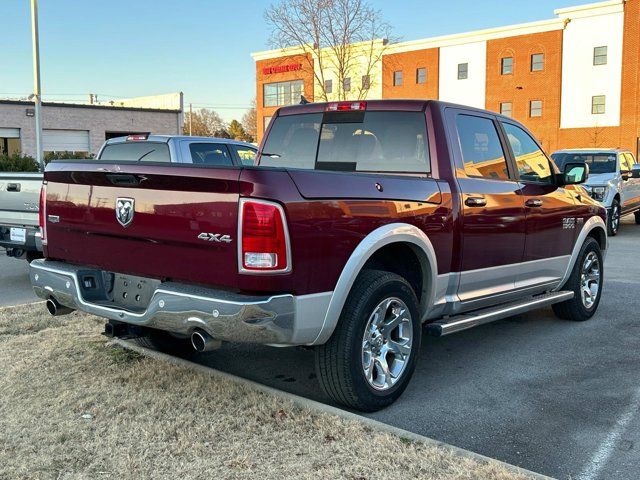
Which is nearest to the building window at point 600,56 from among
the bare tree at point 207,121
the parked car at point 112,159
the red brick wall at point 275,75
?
the red brick wall at point 275,75

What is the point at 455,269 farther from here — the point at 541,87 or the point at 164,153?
the point at 541,87

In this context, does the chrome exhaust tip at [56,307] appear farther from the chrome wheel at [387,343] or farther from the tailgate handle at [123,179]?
the chrome wheel at [387,343]

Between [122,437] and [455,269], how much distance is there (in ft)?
8.37

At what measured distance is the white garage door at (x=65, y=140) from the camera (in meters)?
38.6

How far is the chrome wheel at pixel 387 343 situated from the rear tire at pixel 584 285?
2.89 metres

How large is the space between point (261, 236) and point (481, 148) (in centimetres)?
258

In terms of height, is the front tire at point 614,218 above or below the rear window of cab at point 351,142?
below

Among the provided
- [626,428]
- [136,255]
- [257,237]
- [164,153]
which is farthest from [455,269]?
[164,153]

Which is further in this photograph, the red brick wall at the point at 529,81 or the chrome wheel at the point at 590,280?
the red brick wall at the point at 529,81

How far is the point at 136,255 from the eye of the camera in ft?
13.3

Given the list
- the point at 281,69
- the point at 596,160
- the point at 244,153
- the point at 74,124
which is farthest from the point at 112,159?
the point at 281,69

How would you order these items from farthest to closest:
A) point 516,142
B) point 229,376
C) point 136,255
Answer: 1. point 516,142
2. point 229,376
3. point 136,255

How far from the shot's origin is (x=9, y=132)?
120ft

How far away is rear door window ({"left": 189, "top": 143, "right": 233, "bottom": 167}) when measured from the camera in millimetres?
9180
